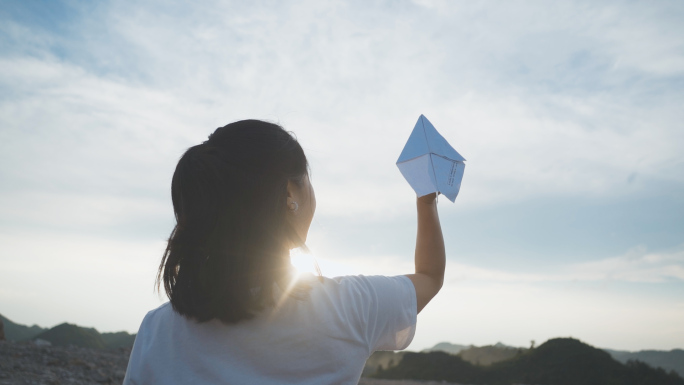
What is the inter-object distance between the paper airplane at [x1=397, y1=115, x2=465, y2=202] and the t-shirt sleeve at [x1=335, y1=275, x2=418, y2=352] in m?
0.36

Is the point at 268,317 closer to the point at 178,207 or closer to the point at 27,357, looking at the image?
the point at 178,207

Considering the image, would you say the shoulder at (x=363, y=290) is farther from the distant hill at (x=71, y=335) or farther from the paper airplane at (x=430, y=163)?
the distant hill at (x=71, y=335)

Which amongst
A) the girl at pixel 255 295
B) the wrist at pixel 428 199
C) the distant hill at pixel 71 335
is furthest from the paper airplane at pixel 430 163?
the distant hill at pixel 71 335

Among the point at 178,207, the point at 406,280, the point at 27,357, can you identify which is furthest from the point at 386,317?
the point at 27,357

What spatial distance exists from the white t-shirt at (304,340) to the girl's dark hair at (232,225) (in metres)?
0.07

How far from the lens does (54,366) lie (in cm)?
852

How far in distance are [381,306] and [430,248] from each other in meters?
0.31

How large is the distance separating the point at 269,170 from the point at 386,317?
1.98ft

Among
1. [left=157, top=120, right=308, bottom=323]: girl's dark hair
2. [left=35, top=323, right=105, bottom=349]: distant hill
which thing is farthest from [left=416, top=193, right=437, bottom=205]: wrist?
[left=35, top=323, right=105, bottom=349]: distant hill

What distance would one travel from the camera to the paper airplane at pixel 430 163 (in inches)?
69.6

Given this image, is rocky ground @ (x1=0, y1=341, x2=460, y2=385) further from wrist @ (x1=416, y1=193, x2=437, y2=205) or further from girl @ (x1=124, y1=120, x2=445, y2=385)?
wrist @ (x1=416, y1=193, x2=437, y2=205)

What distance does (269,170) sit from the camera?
5.39 feet

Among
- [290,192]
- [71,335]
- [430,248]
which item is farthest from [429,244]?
[71,335]

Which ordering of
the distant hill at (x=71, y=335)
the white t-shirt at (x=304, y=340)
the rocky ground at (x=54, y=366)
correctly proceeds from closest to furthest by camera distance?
the white t-shirt at (x=304, y=340) < the rocky ground at (x=54, y=366) < the distant hill at (x=71, y=335)
